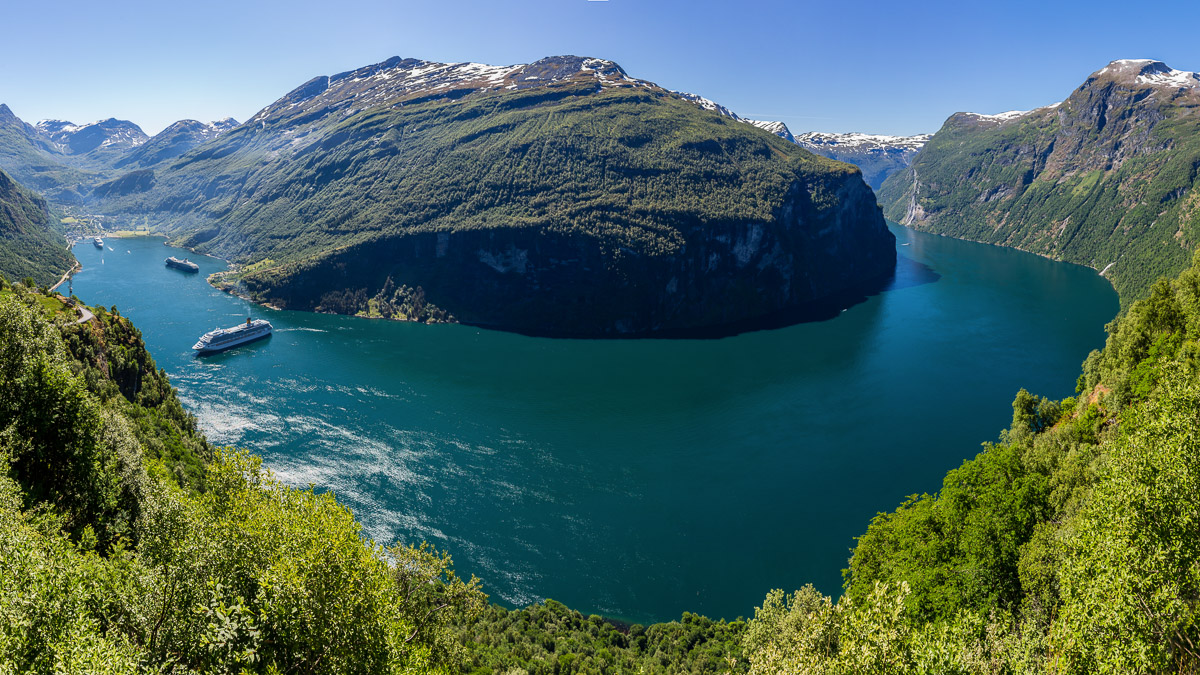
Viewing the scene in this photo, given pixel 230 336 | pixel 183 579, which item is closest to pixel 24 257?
pixel 230 336

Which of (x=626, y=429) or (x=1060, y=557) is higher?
(x=1060, y=557)

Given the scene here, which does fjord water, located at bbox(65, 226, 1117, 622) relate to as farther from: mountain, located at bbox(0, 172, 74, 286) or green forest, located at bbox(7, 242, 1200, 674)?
mountain, located at bbox(0, 172, 74, 286)

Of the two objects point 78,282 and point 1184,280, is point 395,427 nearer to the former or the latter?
point 1184,280

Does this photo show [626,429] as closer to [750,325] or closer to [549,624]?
[549,624]

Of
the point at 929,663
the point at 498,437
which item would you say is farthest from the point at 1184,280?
the point at 498,437

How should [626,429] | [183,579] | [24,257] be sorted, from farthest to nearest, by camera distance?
[24,257] < [626,429] < [183,579]

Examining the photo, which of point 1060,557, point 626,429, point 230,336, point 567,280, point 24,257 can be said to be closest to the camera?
point 1060,557

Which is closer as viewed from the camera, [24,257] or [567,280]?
[567,280]
